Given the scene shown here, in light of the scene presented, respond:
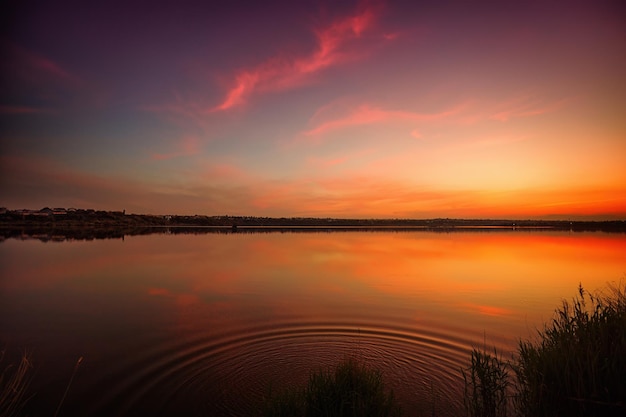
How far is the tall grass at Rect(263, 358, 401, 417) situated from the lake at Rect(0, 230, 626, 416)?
3.20 feet

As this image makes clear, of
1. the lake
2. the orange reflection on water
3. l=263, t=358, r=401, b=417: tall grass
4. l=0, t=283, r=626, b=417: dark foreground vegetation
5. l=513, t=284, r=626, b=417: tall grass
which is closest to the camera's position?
l=513, t=284, r=626, b=417: tall grass

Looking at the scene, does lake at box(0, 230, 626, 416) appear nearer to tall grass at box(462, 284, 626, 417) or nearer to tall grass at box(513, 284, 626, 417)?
tall grass at box(462, 284, 626, 417)

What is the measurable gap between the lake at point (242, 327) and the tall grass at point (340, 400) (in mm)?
975

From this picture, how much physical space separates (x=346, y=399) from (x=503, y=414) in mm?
3536

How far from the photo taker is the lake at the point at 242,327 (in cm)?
827

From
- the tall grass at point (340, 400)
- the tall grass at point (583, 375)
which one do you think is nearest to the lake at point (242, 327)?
the tall grass at point (340, 400)

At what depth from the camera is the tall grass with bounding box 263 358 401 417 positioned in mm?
5805

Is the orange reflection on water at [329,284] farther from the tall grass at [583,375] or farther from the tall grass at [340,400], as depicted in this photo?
the tall grass at [340,400]

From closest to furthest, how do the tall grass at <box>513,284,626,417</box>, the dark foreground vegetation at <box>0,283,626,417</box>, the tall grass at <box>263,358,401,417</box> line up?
the tall grass at <box>513,284,626,417</box>
the dark foreground vegetation at <box>0,283,626,417</box>
the tall grass at <box>263,358,401,417</box>

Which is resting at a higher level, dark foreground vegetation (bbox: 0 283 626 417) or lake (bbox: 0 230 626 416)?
dark foreground vegetation (bbox: 0 283 626 417)

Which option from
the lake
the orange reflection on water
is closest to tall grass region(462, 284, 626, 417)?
the lake

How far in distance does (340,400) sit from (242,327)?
7.94m

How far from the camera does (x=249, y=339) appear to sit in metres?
12.0

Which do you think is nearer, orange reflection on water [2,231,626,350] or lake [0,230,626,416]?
lake [0,230,626,416]
